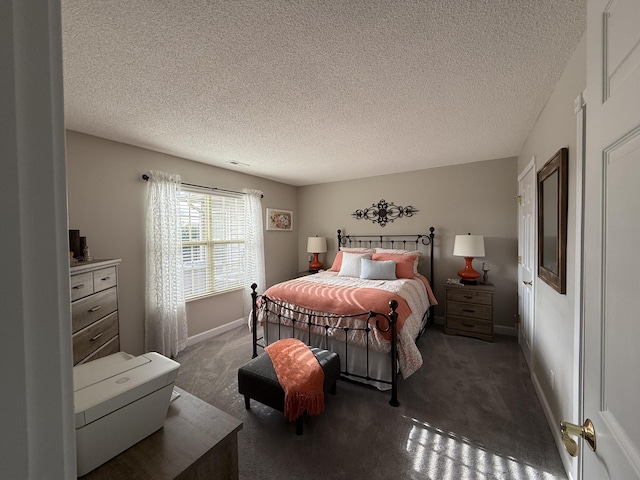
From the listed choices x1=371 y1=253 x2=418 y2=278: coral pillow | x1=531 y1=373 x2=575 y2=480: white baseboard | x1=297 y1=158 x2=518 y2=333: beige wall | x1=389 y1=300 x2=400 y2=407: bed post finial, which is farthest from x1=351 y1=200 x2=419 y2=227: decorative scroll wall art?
x1=531 y1=373 x2=575 y2=480: white baseboard

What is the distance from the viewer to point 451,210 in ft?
12.4

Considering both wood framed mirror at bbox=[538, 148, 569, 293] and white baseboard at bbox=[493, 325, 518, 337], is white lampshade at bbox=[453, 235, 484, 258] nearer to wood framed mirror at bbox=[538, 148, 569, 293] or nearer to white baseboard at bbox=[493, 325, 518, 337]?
white baseboard at bbox=[493, 325, 518, 337]

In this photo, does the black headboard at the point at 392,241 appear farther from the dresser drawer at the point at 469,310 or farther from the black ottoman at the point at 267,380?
the black ottoman at the point at 267,380

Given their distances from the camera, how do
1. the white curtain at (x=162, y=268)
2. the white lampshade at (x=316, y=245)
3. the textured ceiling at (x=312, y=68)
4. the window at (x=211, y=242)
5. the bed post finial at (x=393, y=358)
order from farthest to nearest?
the white lampshade at (x=316, y=245) < the window at (x=211, y=242) < the white curtain at (x=162, y=268) < the bed post finial at (x=393, y=358) < the textured ceiling at (x=312, y=68)

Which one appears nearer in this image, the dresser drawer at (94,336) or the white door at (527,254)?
the dresser drawer at (94,336)

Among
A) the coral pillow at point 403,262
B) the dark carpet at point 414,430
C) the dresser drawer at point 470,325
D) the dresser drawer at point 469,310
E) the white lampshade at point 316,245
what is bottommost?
the dark carpet at point 414,430

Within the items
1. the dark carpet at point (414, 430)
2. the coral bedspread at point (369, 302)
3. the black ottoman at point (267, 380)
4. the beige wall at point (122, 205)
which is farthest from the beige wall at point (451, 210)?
the black ottoman at point (267, 380)

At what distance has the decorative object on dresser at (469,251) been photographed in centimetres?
326

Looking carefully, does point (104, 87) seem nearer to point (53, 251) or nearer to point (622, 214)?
point (53, 251)

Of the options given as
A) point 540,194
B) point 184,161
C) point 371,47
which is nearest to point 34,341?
point 371,47

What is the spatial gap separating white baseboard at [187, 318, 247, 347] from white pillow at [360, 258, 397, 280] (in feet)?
6.61

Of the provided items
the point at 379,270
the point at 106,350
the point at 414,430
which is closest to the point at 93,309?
the point at 106,350

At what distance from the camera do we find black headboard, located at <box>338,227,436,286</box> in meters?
3.93

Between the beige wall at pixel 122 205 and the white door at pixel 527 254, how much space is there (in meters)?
3.68
